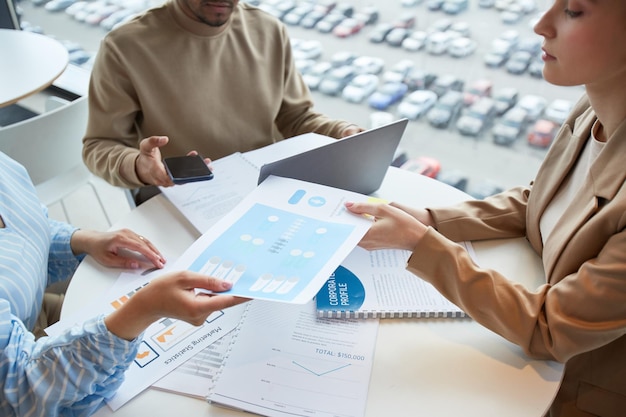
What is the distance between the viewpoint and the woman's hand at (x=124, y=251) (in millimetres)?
1055

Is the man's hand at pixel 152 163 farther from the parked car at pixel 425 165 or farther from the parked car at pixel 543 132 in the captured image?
the parked car at pixel 543 132

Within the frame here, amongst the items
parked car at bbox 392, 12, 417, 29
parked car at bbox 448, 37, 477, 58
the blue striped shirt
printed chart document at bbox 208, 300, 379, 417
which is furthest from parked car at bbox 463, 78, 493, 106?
the blue striped shirt

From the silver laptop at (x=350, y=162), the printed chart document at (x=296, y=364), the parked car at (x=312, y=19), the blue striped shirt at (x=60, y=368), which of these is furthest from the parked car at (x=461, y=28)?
the blue striped shirt at (x=60, y=368)

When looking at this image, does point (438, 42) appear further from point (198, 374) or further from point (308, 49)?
point (198, 374)

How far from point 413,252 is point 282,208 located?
0.78ft

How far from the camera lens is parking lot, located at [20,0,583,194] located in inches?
77.0

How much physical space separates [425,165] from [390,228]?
4.83 ft

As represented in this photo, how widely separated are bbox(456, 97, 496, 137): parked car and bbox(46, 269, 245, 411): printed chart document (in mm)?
1523

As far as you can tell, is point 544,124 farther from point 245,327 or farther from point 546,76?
point 245,327

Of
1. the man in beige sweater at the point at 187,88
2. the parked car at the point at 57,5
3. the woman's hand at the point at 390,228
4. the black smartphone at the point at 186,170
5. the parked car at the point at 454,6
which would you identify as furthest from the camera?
the parked car at the point at 57,5

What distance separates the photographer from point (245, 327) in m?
0.92

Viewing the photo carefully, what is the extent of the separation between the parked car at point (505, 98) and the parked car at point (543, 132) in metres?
0.12

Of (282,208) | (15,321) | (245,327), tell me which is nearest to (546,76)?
(282,208)

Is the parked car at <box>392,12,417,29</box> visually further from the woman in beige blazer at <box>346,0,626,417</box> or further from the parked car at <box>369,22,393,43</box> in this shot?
the woman in beige blazer at <box>346,0,626,417</box>
